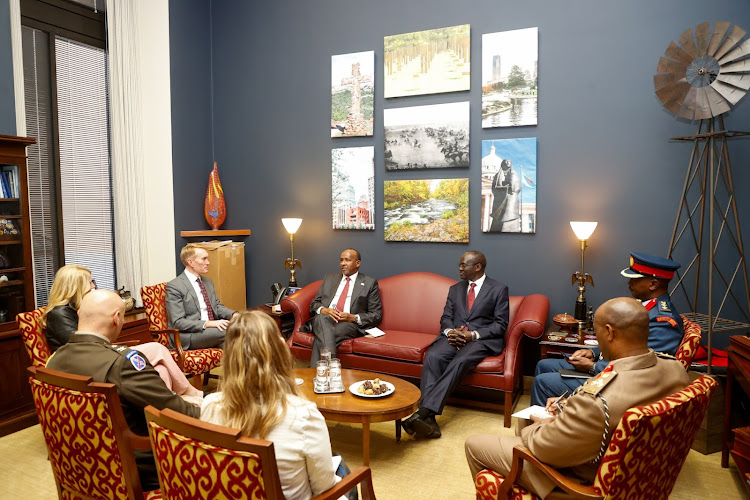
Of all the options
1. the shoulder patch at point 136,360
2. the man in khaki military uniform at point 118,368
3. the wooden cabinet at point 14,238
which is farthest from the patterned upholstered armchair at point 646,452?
the wooden cabinet at point 14,238

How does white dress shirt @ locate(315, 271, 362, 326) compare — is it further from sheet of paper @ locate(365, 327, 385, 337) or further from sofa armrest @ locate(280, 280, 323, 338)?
sheet of paper @ locate(365, 327, 385, 337)

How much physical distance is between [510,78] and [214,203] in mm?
3715

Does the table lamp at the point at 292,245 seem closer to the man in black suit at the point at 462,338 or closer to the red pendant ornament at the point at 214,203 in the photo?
the red pendant ornament at the point at 214,203

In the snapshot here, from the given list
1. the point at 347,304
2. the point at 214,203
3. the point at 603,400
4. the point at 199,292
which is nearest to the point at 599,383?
the point at 603,400

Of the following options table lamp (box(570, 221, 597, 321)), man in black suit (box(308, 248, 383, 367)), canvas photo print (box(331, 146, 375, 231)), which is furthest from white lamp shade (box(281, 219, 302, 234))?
table lamp (box(570, 221, 597, 321))

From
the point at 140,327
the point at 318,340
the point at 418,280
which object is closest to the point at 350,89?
the point at 418,280

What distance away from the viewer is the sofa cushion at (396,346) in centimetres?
468

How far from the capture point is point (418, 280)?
5512mm

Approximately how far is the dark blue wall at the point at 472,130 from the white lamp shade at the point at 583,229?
0.36m

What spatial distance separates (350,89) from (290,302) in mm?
2446

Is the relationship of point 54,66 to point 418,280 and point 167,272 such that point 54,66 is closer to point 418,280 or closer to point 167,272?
point 167,272

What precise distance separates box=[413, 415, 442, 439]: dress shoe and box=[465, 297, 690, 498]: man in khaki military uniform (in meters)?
1.54

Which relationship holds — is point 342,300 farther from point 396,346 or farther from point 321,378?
point 321,378

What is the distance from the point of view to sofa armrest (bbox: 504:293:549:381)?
171 inches
